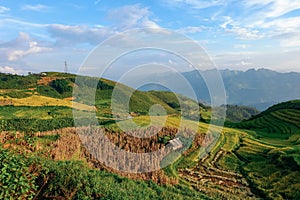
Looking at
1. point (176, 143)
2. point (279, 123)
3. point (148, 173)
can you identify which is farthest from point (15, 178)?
point (279, 123)

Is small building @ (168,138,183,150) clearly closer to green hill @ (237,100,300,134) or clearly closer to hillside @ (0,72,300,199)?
hillside @ (0,72,300,199)

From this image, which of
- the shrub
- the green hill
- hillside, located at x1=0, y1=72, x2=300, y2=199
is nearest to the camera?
the shrub

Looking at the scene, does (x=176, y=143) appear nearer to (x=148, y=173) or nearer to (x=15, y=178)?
(x=148, y=173)

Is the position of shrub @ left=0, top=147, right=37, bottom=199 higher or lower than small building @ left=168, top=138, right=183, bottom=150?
higher

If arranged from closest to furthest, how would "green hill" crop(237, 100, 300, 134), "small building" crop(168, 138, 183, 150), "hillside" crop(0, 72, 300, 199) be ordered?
1. "hillside" crop(0, 72, 300, 199)
2. "small building" crop(168, 138, 183, 150)
3. "green hill" crop(237, 100, 300, 134)

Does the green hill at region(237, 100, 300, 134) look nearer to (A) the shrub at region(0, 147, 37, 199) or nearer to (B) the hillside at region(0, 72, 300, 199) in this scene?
(B) the hillside at region(0, 72, 300, 199)

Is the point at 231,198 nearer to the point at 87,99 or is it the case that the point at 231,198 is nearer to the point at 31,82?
the point at 87,99

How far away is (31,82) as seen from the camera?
62.8 meters

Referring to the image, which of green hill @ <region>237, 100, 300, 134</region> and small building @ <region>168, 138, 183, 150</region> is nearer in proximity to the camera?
small building @ <region>168, 138, 183, 150</region>

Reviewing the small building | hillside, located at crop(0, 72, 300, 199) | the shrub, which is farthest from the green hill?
the shrub

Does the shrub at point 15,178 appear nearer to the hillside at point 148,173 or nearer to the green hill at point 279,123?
the hillside at point 148,173

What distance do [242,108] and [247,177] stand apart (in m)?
117

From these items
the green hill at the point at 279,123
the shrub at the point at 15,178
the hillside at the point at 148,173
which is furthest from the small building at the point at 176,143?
the green hill at the point at 279,123

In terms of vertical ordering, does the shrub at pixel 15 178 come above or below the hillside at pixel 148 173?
above
